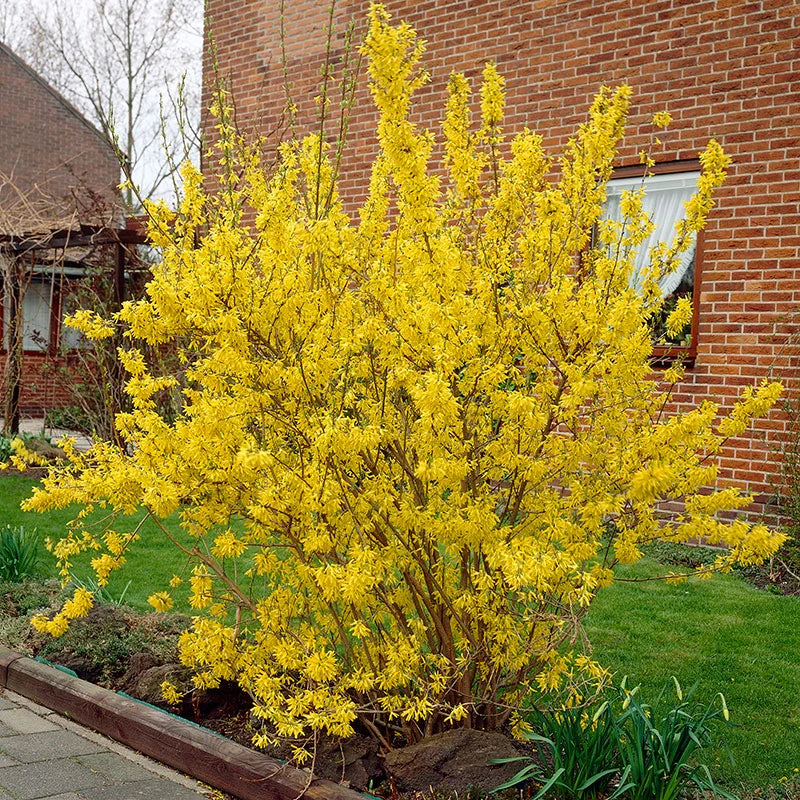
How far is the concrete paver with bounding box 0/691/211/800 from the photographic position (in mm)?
3812

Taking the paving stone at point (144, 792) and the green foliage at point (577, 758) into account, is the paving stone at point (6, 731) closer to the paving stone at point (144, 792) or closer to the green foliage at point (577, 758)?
the paving stone at point (144, 792)

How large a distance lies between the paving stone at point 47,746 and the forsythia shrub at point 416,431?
73cm

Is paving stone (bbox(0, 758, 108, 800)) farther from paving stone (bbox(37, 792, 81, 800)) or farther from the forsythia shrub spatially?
the forsythia shrub

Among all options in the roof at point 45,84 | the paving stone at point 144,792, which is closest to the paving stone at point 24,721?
the paving stone at point 144,792

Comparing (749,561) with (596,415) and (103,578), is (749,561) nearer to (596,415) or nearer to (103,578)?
(596,415)

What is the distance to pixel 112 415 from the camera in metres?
10.1

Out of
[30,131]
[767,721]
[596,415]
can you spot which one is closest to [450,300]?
[596,415]

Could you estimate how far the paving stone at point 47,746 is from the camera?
4.14 metres

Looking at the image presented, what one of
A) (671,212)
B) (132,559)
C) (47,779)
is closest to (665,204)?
(671,212)

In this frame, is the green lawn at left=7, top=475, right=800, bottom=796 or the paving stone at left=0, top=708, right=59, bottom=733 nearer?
the green lawn at left=7, top=475, right=800, bottom=796

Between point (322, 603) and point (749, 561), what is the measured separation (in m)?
1.60

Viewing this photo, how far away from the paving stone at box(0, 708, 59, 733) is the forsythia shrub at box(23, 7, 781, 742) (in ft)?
3.16

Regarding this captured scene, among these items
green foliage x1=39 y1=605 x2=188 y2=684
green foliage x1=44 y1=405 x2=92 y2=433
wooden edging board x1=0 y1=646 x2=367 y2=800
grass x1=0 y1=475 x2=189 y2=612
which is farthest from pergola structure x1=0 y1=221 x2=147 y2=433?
wooden edging board x1=0 y1=646 x2=367 y2=800

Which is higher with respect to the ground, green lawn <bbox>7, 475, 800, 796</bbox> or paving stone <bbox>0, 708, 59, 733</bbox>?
green lawn <bbox>7, 475, 800, 796</bbox>
